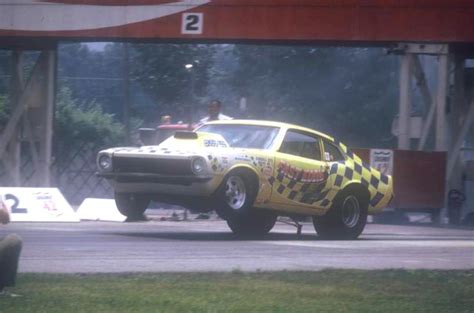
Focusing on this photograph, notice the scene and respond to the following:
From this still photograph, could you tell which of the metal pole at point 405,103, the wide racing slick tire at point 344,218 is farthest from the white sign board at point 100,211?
the metal pole at point 405,103

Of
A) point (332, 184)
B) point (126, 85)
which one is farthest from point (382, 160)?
point (126, 85)

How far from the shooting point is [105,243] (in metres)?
13.3

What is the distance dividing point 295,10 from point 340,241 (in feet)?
32.7

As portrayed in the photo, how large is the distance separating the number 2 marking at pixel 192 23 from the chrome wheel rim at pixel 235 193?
10084 millimetres

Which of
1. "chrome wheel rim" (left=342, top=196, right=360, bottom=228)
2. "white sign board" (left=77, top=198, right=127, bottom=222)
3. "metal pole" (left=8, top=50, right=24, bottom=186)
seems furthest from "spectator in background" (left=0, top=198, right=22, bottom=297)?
"metal pole" (left=8, top=50, right=24, bottom=186)

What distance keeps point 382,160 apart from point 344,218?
6.61 meters

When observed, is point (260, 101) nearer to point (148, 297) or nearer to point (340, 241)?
point (340, 241)

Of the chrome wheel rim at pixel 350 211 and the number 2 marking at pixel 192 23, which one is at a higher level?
the number 2 marking at pixel 192 23

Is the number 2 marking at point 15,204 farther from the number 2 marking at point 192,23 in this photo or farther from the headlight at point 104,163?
the number 2 marking at point 192,23

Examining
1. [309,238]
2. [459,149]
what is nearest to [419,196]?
[459,149]

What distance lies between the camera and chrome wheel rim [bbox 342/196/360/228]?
16.1 m

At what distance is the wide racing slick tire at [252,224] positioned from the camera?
15.1m

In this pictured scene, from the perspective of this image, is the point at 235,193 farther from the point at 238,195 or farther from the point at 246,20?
the point at 246,20

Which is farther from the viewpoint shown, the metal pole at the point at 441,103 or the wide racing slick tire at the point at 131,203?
the metal pole at the point at 441,103
